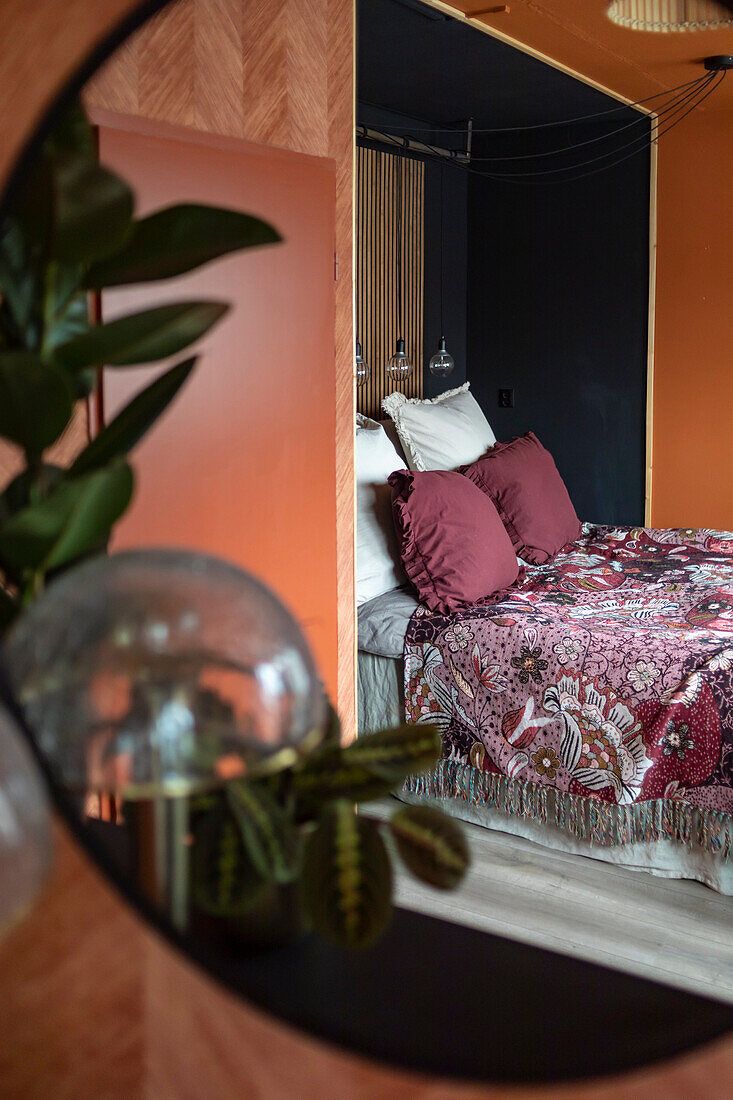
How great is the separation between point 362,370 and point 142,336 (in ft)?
8.18

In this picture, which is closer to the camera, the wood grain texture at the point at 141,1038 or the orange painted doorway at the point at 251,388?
the wood grain texture at the point at 141,1038

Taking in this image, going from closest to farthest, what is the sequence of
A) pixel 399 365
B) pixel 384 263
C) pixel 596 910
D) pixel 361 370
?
pixel 596 910, pixel 361 370, pixel 399 365, pixel 384 263

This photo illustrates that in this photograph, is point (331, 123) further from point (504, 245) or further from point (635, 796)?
point (504, 245)

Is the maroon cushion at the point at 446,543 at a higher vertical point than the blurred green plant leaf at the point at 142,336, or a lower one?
lower

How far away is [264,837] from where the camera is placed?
543 mm

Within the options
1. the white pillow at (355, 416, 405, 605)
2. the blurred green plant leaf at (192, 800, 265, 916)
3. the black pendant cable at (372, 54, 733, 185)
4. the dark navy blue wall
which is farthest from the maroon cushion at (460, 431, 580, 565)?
the blurred green plant leaf at (192, 800, 265, 916)

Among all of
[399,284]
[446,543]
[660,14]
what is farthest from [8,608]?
[399,284]

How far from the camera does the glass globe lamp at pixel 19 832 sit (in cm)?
50

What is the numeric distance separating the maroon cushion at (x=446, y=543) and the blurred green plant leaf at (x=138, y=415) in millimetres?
1866

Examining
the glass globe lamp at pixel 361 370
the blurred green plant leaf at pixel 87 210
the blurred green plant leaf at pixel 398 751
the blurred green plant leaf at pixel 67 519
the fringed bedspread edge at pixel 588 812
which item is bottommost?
the fringed bedspread edge at pixel 588 812

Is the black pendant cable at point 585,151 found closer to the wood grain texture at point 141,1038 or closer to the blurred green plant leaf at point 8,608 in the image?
the blurred green plant leaf at point 8,608

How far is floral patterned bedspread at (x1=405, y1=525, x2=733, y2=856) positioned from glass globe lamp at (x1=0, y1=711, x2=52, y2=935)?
1.74 metres

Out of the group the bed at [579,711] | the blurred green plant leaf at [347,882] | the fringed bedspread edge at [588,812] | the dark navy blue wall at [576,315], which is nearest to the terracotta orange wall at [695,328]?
the dark navy blue wall at [576,315]

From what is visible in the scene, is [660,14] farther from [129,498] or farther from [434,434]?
[434,434]
